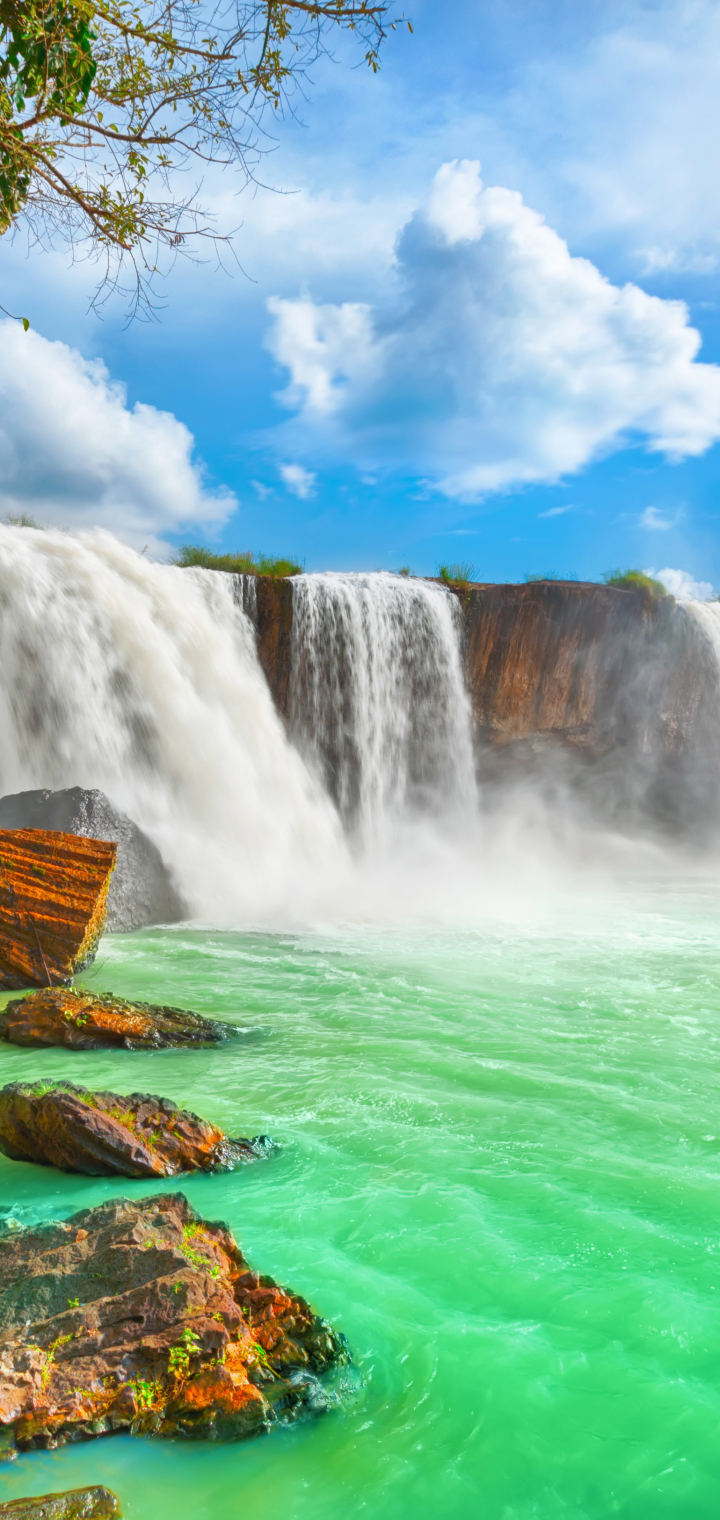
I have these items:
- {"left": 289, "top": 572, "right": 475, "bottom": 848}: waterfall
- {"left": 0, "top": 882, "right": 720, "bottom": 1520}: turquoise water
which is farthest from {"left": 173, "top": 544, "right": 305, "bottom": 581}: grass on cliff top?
{"left": 0, "top": 882, "right": 720, "bottom": 1520}: turquoise water

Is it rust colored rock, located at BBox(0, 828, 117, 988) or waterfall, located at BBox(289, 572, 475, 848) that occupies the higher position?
waterfall, located at BBox(289, 572, 475, 848)

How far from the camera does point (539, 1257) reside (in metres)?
2.91

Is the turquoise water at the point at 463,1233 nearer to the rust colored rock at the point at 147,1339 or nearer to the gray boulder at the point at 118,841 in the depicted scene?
the rust colored rock at the point at 147,1339

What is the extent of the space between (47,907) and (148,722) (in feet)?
→ 17.8

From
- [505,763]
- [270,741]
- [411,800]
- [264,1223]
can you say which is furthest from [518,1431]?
[505,763]

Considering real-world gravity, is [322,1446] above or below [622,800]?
below

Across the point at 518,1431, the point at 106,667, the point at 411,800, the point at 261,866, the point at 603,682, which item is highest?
the point at 603,682

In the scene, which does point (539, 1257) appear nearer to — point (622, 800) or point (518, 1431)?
point (518, 1431)

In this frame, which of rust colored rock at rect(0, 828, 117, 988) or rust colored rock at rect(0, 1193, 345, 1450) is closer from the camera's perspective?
rust colored rock at rect(0, 1193, 345, 1450)

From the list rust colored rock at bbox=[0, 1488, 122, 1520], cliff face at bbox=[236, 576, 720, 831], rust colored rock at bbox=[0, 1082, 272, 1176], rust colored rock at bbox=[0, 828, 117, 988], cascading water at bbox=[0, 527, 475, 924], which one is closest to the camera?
rust colored rock at bbox=[0, 1488, 122, 1520]

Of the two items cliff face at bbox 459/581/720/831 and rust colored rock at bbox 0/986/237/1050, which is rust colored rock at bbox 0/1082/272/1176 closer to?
rust colored rock at bbox 0/986/237/1050

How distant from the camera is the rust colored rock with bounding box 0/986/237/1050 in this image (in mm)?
5027

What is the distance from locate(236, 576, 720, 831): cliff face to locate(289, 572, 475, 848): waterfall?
2.79ft

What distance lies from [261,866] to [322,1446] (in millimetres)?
9877
